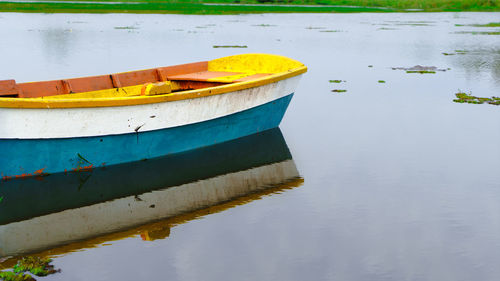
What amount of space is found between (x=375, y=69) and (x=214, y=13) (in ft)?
155

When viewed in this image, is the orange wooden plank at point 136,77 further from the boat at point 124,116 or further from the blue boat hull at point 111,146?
the blue boat hull at point 111,146

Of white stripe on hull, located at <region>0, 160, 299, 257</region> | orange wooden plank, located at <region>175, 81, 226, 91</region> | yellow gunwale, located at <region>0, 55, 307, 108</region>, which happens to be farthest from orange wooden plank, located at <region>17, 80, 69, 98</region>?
white stripe on hull, located at <region>0, 160, 299, 257</region>

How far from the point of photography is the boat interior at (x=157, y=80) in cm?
1128

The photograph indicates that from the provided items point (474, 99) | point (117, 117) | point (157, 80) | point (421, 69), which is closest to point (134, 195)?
point (117, 117)

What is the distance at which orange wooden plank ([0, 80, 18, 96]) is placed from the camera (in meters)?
10.7

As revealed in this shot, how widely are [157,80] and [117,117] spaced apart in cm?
381

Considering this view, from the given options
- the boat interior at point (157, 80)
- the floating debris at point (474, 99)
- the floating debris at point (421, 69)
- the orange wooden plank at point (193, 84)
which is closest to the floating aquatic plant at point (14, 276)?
the boat interior at point (157, 80)

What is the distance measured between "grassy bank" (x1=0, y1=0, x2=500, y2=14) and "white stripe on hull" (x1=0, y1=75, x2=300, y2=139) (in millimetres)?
59503

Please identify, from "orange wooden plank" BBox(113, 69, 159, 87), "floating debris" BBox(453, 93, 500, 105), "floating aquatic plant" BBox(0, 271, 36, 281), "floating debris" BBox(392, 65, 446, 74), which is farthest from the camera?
"floating debris" BBox(392, 65, 446, 74)

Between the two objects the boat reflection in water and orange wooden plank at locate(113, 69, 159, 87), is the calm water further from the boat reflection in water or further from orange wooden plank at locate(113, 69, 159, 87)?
orange wooden plank at locate(113, 69, 159, 87)

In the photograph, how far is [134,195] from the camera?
984 centimetres

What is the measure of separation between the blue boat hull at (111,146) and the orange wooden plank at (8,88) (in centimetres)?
173

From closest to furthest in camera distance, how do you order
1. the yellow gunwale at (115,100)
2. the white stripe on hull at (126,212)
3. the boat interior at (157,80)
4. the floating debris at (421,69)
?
1. the white stripe on hull at (126,212)
2. the yellow gunwale at (115,100)
3. the boat interior at (157,80)
4. the floating debris at (421,69)

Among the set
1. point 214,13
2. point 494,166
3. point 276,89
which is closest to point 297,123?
point 276,89
